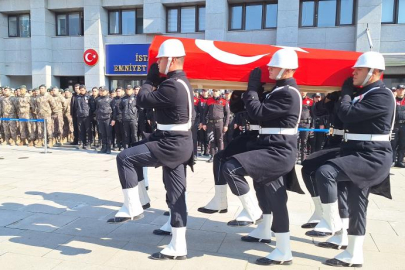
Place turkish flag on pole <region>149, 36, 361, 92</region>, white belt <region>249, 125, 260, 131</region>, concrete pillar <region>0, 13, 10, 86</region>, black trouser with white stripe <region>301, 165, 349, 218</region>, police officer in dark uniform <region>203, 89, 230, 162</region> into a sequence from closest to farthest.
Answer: black trouser with white stripe <region>301, 165, 349, 218</region> → turkish flag on pole <region>149, 36, 361, 92</region> → white belt <region>249, 125, 260, 131</region> → police officer in dark uniform <region>203, 89, 230, 162</region> → concrete pillar <region>0, 13, 10, 86</region>

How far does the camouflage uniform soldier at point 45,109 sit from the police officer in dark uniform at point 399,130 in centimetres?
1025

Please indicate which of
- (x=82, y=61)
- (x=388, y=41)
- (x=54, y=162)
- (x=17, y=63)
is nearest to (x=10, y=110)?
(x=54, y=162)

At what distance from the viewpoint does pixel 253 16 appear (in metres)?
14.8

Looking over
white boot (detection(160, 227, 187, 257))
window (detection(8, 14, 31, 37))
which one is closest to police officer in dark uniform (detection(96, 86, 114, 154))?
white boot (detection(160, 227, 187, 257))

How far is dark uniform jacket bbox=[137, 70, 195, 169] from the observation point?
3.16 metres

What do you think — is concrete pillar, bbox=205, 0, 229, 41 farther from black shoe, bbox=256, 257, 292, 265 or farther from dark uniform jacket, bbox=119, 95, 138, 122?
black shoe, bbox=256, 257, 292, 265

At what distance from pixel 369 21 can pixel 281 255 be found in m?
12.4

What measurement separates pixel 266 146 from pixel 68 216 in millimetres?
2819

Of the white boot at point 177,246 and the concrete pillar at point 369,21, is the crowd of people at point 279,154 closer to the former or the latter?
the white boot at point 177,246

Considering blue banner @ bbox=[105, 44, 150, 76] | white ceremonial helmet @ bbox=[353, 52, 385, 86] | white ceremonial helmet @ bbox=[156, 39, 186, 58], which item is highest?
blue banner @ bbox=[105, 44, 150, 76]

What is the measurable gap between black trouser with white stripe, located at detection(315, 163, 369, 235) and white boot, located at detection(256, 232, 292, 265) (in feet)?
1.86

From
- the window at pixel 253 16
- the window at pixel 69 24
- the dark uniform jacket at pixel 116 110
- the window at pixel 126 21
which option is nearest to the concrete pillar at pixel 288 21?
the window at pixel 253 16

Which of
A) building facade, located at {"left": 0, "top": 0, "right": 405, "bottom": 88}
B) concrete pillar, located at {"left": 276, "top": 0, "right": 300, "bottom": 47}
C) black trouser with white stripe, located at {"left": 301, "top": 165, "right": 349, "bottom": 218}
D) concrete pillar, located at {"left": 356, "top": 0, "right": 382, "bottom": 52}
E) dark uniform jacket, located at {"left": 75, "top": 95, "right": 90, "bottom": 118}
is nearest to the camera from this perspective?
black trouser with white stripe, located at {"left": 301, "top": 165, "right": 349, "bottom": 218}

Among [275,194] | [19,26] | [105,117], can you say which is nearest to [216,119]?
[105,117]
